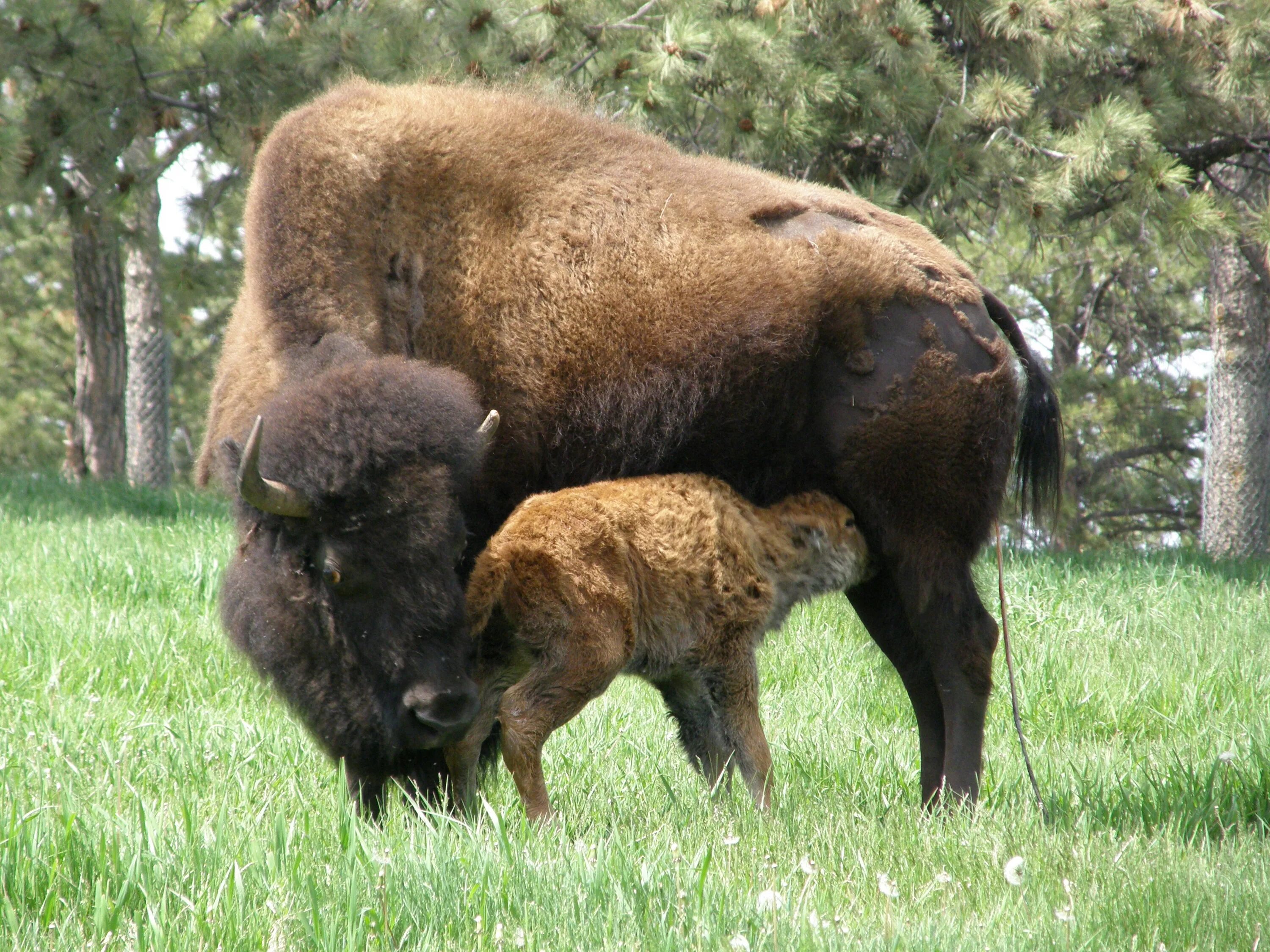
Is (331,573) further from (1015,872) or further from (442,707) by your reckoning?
(1015,872)

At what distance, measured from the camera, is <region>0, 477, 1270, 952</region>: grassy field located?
95.9 inches

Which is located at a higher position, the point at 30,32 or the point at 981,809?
the point at 30,32

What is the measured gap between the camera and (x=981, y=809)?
142 inches

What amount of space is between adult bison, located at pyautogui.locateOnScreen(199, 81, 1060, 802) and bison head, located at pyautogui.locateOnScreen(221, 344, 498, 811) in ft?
1.31

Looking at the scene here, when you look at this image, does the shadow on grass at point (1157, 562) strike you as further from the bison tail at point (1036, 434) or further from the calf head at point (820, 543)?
the calf head at point (820, 543)

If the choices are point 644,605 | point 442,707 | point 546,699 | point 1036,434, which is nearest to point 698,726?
point 644,605

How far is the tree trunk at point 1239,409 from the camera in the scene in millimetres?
11250

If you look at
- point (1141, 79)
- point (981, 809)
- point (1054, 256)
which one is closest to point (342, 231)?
point (981, 809)

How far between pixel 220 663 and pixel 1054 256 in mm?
14307

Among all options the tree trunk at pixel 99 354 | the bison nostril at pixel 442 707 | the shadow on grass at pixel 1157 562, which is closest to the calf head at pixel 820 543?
the bison nostril at pixel 442 707

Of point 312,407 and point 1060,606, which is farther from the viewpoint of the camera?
point 1060,606

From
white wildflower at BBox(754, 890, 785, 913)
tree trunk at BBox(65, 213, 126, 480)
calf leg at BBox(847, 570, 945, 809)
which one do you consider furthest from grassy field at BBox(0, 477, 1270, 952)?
tree trunk at BBox(65, 213, 126, 480)

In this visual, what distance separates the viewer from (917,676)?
432cm

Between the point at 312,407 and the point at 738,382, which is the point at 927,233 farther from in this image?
the point at 312,407
